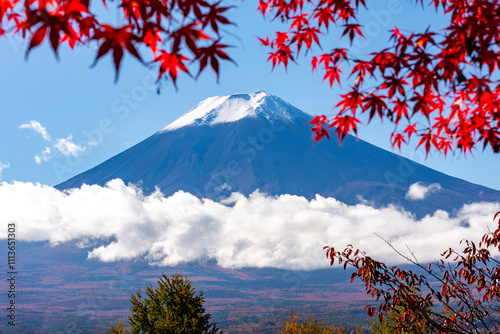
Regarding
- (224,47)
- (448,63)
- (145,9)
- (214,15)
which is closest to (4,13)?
(145,9)

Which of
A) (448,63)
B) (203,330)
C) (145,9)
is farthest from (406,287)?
(203,330)

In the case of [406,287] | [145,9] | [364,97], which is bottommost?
[406,287]

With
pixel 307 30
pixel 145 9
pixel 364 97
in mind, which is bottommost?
pixel 364 97

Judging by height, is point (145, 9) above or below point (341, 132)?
above

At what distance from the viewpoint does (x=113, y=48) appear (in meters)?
1.85

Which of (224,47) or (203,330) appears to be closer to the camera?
(224,47)

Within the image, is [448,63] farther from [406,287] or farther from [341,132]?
[406,287]

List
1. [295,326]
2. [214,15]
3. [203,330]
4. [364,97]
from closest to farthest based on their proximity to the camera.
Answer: [214,15], [364,97], [295,326], [203,330]

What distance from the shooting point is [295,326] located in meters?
10.4

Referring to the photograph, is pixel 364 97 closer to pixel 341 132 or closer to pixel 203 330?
pixel 341 132

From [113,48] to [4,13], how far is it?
1.73 meters

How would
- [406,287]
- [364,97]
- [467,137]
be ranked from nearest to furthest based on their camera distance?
1. [364,97]
2. [467,137]
3. [406,287]

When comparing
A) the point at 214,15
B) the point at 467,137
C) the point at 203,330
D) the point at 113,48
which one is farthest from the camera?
the point at 203,330

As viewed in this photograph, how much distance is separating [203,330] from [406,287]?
806cm
